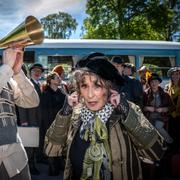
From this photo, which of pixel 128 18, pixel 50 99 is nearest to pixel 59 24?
pixel 128 18

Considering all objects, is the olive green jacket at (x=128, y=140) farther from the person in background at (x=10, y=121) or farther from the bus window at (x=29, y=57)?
the bus window at (x=29, y=57)

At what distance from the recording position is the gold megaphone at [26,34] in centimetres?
219

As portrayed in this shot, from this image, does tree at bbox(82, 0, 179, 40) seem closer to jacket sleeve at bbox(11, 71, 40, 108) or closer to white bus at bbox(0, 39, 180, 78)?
white bus at bbox(0, 39, 180, 78)

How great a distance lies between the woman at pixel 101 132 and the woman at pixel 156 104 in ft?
12.7

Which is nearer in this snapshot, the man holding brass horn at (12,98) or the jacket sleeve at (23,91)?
the man holding brass horn at (12,98)

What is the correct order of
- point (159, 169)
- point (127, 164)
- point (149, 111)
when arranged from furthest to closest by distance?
1. point (149, 111)
2. point (159, 169)
3. point (127, 164)

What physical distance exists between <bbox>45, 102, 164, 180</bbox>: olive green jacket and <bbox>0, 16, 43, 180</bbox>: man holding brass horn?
1.03 feet

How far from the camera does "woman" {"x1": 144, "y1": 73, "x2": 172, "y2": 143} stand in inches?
244

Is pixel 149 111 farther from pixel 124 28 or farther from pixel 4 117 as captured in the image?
pixel 124 28

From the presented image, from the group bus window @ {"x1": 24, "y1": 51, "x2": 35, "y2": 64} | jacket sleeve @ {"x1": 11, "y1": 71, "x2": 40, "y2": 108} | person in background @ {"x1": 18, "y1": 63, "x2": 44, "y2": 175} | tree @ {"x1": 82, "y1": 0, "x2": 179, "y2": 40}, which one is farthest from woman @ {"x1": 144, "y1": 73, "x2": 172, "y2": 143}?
tree @ {"x1": 82, "y1": 0, "x2": 179, "y2": 40}

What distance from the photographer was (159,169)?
5.50 metres

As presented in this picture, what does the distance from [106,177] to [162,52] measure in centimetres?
963

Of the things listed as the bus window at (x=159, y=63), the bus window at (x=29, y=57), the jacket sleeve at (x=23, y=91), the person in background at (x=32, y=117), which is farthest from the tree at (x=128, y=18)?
the jacket sleeve at (x=23, y=91)

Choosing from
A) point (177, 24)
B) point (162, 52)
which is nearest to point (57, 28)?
point (177, 24)
